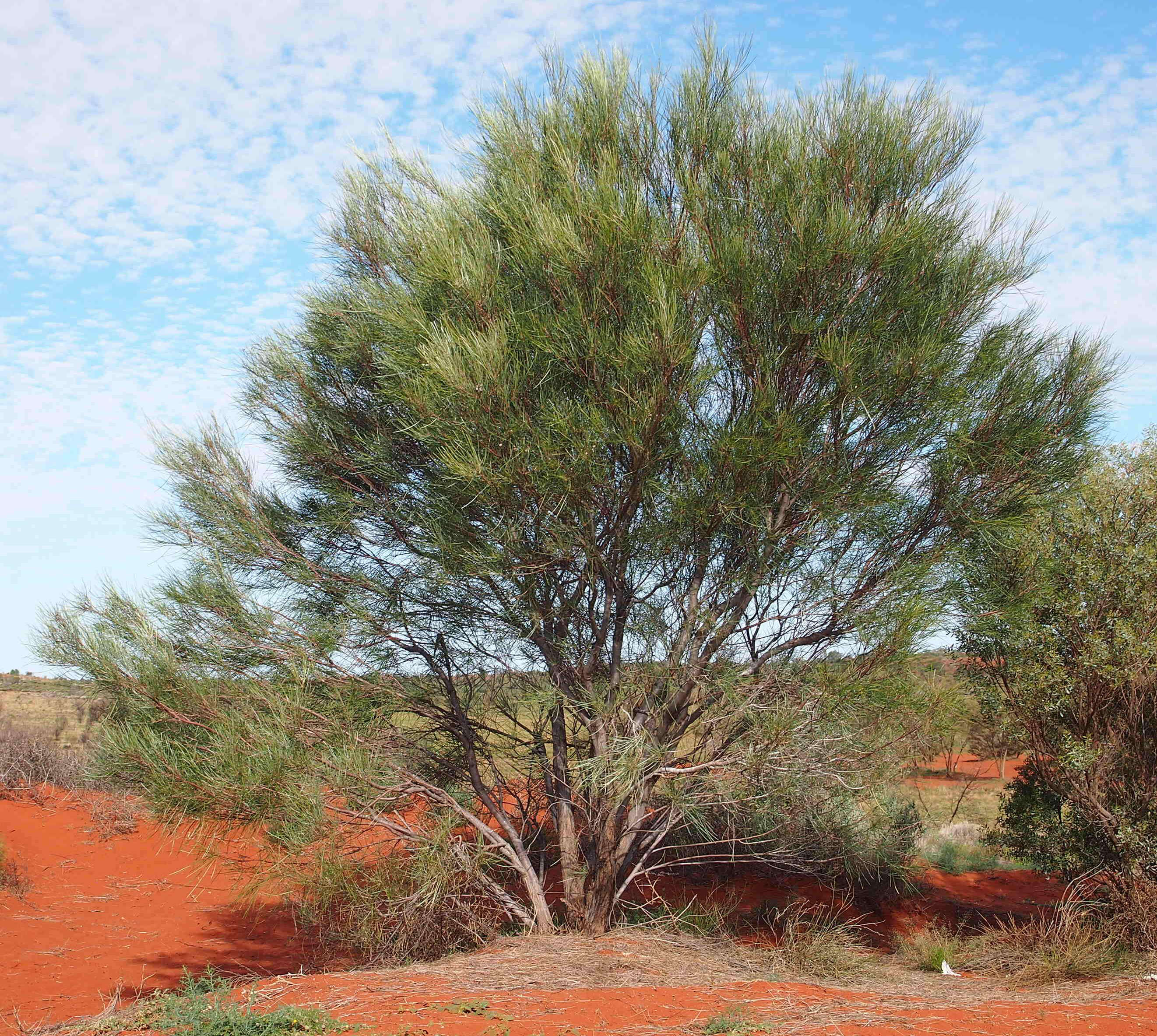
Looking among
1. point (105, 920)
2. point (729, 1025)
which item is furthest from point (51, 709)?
point (729, 1025)

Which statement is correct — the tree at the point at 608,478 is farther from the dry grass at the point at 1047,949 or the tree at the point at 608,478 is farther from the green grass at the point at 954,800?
the green grass at the point at 954,800

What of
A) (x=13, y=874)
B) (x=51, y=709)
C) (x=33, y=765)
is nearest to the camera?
(x=13, y=874)

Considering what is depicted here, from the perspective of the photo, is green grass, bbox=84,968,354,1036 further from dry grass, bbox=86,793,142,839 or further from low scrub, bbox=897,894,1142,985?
dry grass, bbox=86,793,142,839

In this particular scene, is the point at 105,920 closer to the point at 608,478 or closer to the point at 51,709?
the point at 608,478

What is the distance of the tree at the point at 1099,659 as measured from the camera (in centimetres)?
753

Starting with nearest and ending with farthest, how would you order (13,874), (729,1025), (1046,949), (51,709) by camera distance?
1. (729,1025)
2. (1046,949)
3. (13,874)
4. (51,709)

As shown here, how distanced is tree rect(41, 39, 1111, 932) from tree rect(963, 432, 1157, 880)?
40.7 inches

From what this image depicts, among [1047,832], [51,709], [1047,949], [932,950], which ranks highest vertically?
[51,709]

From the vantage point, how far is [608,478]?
6312mm

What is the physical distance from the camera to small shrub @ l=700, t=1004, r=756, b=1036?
4.66 m

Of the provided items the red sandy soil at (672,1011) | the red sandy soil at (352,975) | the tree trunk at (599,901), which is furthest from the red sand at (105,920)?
the tree trunk at (599,901)

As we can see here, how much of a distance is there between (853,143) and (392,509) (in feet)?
13.3

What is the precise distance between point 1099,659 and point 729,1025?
14.8 feet

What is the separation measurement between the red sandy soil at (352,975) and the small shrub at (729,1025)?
0.11m
